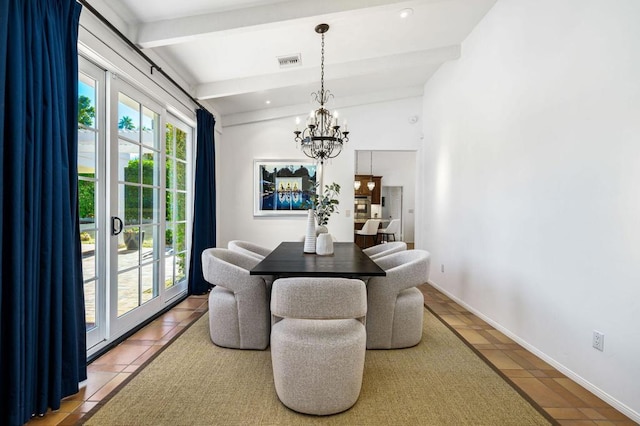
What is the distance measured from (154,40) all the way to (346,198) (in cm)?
369

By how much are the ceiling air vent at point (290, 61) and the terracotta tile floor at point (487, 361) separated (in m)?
3.06

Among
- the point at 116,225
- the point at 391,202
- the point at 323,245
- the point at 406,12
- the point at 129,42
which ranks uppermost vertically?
the point at 406,12

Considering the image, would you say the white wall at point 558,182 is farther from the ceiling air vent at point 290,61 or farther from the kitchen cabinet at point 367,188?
the kitchen cabinet at point 367,188

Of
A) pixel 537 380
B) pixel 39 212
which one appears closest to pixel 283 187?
pixel 39 212

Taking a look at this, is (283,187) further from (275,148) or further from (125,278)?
(125,278)

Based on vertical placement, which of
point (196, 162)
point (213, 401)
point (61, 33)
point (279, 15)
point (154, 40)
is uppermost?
point (279, 15)

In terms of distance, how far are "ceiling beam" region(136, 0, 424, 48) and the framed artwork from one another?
115 inches

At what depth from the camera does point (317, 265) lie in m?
2.50

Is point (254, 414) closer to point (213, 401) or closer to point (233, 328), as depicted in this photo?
point (213, 401)

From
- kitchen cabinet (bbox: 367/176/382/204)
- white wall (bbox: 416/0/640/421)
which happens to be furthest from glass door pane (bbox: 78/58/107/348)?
kitchen cabinet (bbox: 367/176/382/204)

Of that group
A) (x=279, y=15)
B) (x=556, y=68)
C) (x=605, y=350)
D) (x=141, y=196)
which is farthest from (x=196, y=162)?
(x=605, y=350)

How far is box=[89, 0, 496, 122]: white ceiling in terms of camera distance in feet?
8.95

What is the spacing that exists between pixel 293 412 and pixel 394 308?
1192 mm

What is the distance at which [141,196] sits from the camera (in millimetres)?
3117
